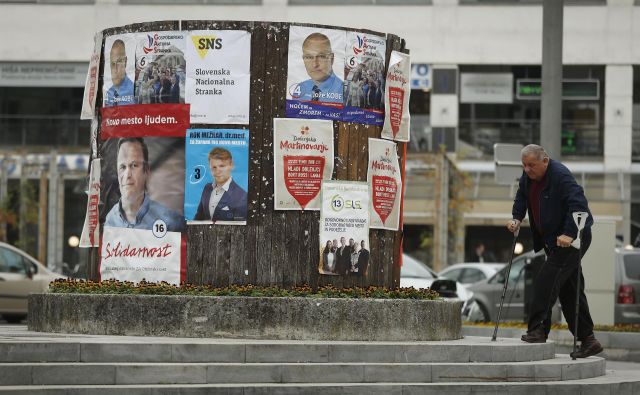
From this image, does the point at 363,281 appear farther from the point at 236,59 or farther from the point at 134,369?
the point at 134,369

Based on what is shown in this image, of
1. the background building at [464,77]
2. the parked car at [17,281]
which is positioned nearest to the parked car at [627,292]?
the parked car at [17,281]

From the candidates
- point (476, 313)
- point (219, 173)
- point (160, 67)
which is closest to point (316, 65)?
A: point (219, 173)

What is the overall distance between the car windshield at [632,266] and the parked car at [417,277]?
2.91 metres

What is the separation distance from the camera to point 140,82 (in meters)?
13.3

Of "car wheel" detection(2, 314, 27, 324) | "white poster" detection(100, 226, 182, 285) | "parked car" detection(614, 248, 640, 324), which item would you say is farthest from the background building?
"white poster" detection(100, 226, 182, 285)

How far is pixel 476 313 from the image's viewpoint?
1011 inches

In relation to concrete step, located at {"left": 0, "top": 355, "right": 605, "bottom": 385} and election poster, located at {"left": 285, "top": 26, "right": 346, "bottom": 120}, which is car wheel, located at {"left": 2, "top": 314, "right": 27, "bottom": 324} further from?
concrete step, located at {"left": 0, "top": 355, "right": 605, "bottom": 385}

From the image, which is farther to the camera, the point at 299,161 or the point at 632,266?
the point at 632,266

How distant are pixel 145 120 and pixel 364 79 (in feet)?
6.85

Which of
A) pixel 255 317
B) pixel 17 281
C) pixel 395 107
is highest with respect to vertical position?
pixel 395 107

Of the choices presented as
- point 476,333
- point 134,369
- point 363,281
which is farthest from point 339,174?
point 476,333

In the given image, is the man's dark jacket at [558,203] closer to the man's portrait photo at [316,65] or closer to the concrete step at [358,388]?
the concrete step at [358,388]

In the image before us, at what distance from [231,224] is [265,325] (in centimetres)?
130

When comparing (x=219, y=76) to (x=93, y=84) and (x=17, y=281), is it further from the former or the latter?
(x=17, y=281)
